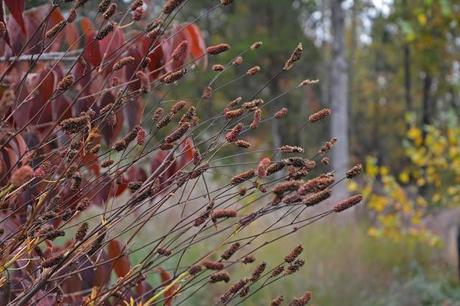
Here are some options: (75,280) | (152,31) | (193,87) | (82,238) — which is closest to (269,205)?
(82,238)

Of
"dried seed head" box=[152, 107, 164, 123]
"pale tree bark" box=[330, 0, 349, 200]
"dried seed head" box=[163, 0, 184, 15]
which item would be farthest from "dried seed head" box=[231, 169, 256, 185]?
"pale tree bark" box=[330, 0, 349, 200]

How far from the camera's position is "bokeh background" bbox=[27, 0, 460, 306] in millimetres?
8188

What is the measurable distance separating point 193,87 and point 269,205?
22614mm

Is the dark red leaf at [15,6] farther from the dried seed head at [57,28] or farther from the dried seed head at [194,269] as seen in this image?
the dried seed head at [194,269]

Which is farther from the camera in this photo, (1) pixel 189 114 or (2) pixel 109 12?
(1) pixel 189 114

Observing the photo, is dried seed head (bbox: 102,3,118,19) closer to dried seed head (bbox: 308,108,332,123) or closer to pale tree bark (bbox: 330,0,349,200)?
dried seed head (bbox: 308,108,332,123)

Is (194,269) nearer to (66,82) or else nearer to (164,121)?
(164,121)

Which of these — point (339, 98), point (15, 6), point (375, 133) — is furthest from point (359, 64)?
point (15, 6)

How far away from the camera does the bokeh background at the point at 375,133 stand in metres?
8.19

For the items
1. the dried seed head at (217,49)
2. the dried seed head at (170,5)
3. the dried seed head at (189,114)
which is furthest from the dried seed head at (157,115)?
the dried seed head at (170,5)

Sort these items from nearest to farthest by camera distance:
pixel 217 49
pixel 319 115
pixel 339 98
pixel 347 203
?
1. pixel 347 203
2. pixel 319 115
3. pixel 217 49
4. pixel 339 98

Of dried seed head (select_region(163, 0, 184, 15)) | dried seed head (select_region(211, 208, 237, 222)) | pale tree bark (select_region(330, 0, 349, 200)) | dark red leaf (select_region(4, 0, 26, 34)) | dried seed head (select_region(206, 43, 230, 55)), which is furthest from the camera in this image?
pale tree bark (select_region(330, 0, 349, 200))

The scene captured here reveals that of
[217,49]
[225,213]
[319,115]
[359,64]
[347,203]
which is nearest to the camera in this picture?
[225,213]

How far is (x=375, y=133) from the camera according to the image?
106 ft
